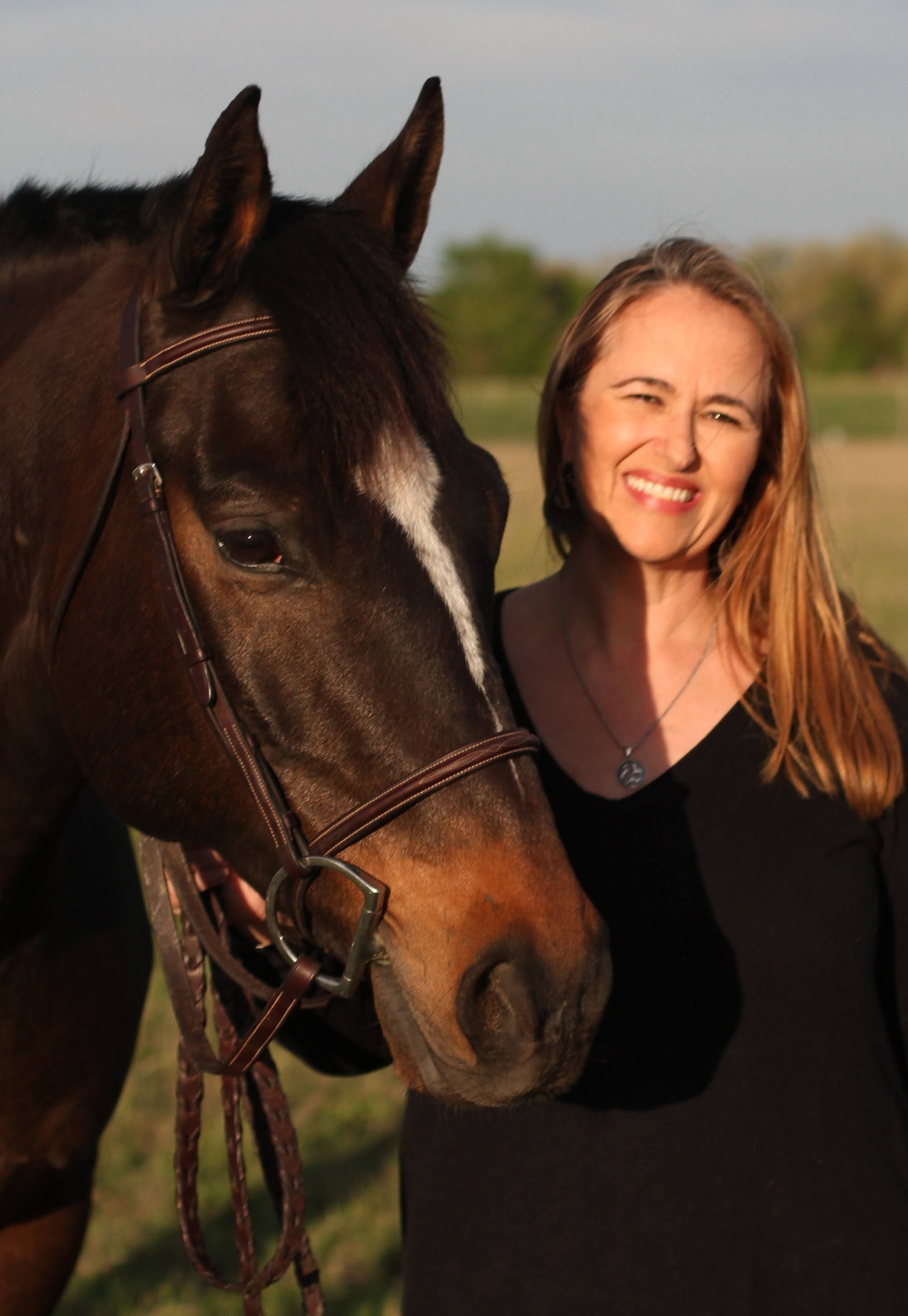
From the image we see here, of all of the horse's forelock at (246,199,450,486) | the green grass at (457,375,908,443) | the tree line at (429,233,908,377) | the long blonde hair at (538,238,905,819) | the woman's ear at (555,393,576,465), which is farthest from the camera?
the tree line at (429,233,908,377)

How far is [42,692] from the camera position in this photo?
2.08 m

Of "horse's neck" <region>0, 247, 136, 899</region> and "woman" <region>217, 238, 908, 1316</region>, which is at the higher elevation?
"horse's neck" <region>0, 247, 136, 899</region>

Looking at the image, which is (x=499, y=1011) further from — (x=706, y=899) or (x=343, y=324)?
(x=343, y=324)

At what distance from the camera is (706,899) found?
7.21 ft

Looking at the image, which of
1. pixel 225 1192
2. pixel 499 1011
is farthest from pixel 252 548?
pixel 225 1192

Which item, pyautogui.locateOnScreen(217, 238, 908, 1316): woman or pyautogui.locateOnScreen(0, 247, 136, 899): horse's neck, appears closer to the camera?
pyautogui.locateOnScreen(0, 247, 136, 899): horse's neck

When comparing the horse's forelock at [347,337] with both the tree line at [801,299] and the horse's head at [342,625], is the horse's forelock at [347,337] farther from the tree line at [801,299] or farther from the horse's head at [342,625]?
the tree line at [801,299]

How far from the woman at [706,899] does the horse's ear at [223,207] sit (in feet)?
2.67

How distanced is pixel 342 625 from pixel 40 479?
2.05 feet

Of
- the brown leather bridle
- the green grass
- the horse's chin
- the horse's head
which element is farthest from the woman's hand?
the green grass

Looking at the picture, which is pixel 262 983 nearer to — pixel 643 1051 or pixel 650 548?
pixel 643 1051

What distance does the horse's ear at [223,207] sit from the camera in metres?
1.74

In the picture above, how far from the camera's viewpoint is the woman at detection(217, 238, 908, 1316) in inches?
83.4

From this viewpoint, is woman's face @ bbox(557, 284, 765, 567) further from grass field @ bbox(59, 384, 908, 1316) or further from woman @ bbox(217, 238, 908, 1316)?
grass field @ bbox(59, 384, 908, 1316)
